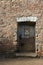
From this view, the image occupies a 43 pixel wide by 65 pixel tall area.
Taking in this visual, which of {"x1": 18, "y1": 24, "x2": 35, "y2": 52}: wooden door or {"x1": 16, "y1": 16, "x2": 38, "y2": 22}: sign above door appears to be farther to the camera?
{"x1": 18, "y1": 24, "x2": 35, "y2": 52}: wooden door

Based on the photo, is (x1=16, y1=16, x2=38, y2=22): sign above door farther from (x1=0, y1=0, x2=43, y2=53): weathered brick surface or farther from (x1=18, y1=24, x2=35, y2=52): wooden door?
(x1=18, y1=24, x2=35, y2=52): wooden door

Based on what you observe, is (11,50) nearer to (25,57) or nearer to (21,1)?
(25,57)

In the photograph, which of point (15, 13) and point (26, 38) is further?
point (26, 38)

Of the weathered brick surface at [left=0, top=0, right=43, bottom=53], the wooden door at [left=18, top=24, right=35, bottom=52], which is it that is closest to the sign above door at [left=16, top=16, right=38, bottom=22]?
the weathered brick surface at [left=0, top=0, right=43, bottom=53]

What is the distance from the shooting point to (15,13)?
867 cm

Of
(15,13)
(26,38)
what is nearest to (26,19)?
(15,13)

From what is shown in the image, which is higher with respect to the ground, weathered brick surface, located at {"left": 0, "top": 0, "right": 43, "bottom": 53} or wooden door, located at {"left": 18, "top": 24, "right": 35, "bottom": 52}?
weathered brick surface, located at {"left": 0, "top": 0, "right": 43, "bottom": 53}

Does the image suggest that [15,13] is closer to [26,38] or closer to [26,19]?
[26,19]

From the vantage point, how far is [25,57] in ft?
27.3

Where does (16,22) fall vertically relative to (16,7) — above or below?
below

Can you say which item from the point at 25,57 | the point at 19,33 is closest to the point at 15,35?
the point at 19,33

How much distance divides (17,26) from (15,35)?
0.40 meters

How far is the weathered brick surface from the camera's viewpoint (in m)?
8.55

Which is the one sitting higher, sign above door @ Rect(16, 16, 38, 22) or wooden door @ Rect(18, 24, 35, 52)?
sign above door @ Rect(16, 16, 38, 22)
